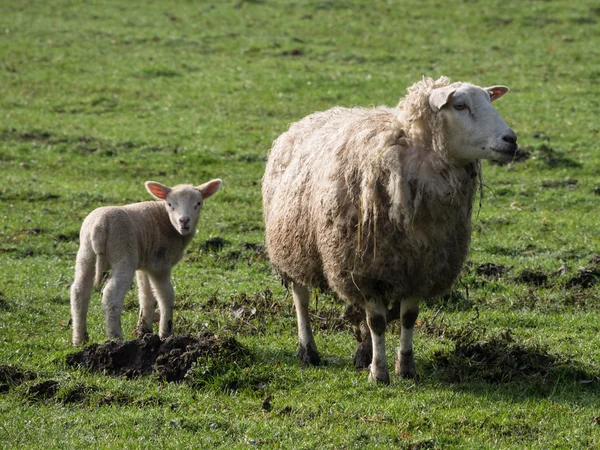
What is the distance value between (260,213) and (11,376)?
27.6 ft

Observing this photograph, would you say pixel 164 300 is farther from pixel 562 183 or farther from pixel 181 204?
pixel 562 183

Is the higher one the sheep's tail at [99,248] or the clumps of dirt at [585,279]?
the sheep's tail at [99,248]

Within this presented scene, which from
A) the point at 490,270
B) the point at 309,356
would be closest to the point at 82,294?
the point at 309,356

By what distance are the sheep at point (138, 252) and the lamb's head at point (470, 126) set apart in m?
3.53

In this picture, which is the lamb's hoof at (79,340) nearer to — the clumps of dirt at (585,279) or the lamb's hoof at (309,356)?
the lamb's hoof at (309,356)

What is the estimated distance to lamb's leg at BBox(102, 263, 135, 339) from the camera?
9852 millimetres

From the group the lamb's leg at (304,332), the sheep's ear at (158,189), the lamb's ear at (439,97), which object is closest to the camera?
the lamb's ear at (439,97)

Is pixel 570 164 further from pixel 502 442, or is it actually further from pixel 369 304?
pixel 502 442

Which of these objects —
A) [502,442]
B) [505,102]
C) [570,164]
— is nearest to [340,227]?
[502,442]

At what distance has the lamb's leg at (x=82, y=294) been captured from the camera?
10070 mm

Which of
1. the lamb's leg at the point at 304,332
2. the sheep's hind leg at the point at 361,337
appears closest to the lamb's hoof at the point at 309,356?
the lamb's leg at the point at 304,332

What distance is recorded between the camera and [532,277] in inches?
501

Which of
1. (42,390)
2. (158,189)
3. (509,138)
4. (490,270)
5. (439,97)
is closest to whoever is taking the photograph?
(509,138)

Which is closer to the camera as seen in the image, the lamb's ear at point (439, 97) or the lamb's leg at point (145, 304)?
the lamb's ear at point (439, 97)
